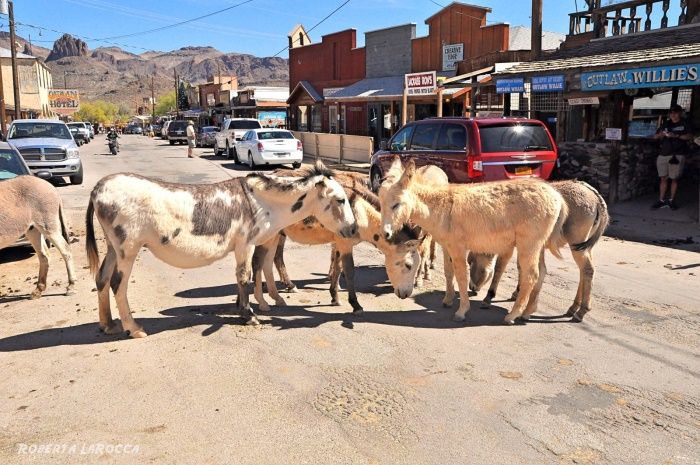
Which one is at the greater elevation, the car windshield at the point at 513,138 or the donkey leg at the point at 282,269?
the car windshield at the point at 513,138

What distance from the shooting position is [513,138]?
10.5 meters

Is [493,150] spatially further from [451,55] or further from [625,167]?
[451,55]

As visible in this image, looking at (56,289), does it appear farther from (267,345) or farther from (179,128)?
(179,128)

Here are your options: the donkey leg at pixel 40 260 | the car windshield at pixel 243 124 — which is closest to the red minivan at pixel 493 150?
the donkey leg at pixel 40 260

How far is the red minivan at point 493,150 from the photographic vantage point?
10234mm

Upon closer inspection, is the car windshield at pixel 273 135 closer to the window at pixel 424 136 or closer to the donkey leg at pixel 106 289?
the window at pixel 424 136

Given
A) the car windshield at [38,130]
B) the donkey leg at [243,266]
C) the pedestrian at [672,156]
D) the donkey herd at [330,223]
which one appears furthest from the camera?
the car windshield at [38,130]

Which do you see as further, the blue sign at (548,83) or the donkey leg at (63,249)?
the blue sign at (548,83)

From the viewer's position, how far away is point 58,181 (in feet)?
67.5

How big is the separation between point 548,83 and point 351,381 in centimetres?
1211

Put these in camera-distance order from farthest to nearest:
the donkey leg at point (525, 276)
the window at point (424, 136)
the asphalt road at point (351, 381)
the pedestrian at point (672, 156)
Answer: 1. the pedestrian at point (672, 156)
2. the window at point (424, 136)
3. the donkey leg at point (525, 276)
4. the asphalt road at point (351, 381)

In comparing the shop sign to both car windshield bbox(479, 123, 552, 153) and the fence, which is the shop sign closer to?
the fence

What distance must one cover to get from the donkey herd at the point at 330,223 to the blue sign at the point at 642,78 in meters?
6.50

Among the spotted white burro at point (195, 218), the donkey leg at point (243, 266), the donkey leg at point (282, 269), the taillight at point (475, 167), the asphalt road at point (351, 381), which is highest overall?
the taillight at point (475, 167)
